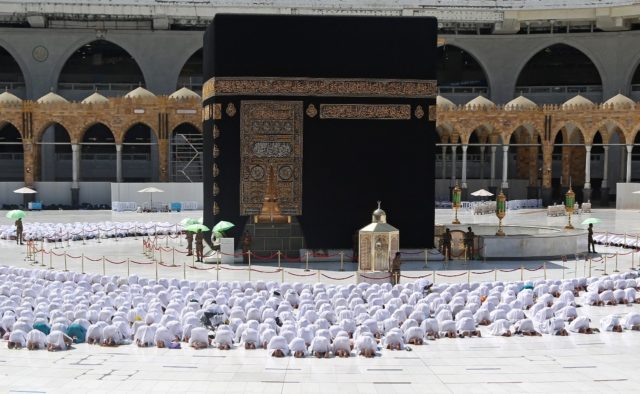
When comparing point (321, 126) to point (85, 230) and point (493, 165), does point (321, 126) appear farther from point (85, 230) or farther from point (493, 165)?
point (493, 165)

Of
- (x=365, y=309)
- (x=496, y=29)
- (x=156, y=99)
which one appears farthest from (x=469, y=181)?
(x=365, y=309)

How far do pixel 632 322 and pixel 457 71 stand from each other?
4133 cm

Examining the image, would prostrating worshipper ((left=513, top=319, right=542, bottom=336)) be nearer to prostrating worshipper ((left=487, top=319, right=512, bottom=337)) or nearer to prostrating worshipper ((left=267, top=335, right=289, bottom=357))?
prostrating worshipper ((left=487, top=319, right=512, bottom=337))

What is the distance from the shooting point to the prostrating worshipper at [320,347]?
1223cm

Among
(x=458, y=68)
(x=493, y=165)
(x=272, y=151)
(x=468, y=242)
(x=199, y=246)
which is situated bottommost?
(x=199, y=246)

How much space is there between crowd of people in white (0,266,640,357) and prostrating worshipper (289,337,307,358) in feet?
0.05

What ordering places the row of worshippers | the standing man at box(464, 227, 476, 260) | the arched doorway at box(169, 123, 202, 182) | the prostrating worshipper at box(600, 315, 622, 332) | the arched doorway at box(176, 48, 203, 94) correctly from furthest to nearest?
the arched doorway at box(176, 48, 203, 94)
the arched doorway at box(169, 123, 202, 182)
the row of worshippers
the standing man at box(464, 227, 476, 260)
the prostrating worshipper at box(600, 315, 622, 332)

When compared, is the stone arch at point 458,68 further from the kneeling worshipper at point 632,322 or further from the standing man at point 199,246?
the kneeling worshipper at point 632,322

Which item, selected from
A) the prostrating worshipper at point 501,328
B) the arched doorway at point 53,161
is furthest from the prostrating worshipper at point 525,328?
the arched doorway at point 53,161

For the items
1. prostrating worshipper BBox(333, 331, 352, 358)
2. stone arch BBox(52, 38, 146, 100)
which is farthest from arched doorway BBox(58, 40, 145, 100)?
prostrating worshipper BBox(333, 331, 352, 358)

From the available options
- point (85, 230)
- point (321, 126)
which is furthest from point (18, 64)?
point (321, 126)

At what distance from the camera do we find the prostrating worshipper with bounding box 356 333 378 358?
1232 cm

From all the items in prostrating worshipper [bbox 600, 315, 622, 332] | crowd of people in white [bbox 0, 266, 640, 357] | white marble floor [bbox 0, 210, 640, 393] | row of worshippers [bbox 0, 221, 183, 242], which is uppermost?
row of worshippers [bbox 0, 221, 183, 242]

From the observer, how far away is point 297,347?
12219mm
